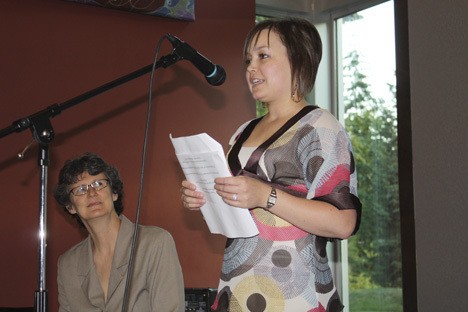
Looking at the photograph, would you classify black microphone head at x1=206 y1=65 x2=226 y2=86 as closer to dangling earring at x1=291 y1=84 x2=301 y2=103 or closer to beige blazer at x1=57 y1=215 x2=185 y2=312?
dangling earring at x1=291 y1=84 x2=301 y2=103

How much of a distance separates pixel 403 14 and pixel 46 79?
1882mm

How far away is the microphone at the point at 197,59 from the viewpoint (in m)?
1.96

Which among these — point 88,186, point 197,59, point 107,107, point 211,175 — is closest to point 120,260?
point 88,186

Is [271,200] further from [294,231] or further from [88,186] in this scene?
[88,186]

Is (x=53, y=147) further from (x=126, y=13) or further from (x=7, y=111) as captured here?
(x=126, y=13)

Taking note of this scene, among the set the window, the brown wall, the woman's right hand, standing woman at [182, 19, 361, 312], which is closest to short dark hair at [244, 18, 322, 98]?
standing woman at [182, 19, 361, 312]

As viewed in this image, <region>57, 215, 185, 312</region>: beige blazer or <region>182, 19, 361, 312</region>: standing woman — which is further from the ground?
<region>182, 19, 361, 312</region>: standing woman

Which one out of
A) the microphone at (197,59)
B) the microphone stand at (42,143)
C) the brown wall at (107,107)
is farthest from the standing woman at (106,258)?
the microphone at (197,59)

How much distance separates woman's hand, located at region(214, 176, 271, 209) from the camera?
160cm

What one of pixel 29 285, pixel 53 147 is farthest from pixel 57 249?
pixel 53 147

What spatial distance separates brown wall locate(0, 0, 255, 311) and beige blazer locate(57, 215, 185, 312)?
530 mm

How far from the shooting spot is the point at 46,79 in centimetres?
356

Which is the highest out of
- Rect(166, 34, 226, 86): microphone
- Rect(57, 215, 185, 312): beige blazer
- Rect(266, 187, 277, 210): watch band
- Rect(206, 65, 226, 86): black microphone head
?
Rect(166, 34, 226, 86): microphone

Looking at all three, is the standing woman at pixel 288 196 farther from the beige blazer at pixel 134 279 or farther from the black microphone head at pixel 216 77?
the beige blazer at pixel 134 279
